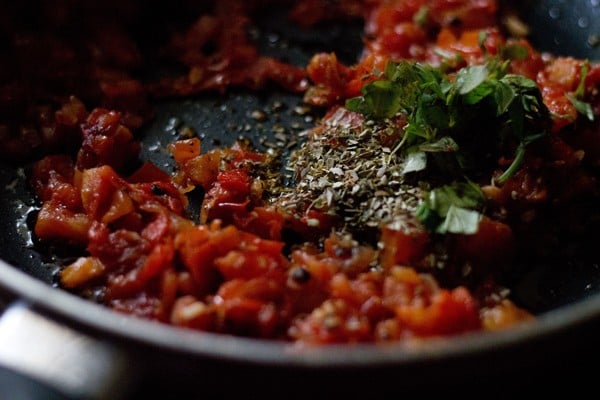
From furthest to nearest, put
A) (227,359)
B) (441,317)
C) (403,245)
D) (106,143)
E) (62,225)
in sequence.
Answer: (106,143), (62,225), (403,245), (441,317), (227,359)

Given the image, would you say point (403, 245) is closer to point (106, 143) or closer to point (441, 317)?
point (441, 317)

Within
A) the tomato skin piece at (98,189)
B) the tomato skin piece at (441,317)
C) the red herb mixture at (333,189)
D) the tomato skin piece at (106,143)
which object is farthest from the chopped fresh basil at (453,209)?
the tomato skin piece at (106,143)

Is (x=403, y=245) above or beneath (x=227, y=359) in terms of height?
beneath

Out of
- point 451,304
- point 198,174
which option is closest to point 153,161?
point 198,174

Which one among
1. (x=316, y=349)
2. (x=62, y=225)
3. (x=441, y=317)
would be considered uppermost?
(x=316, y=349)

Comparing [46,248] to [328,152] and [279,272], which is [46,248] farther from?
[328,152]

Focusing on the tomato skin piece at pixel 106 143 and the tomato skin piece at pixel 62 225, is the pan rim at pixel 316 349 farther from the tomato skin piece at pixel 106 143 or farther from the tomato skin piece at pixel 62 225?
the tomato skin piece at pixel 106 143

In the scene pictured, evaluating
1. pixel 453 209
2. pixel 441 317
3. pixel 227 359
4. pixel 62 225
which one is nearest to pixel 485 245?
pixel 453 209

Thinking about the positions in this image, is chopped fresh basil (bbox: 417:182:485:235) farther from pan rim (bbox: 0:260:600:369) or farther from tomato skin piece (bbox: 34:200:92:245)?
tomato skin piece (bbox: 34:200:92:245)

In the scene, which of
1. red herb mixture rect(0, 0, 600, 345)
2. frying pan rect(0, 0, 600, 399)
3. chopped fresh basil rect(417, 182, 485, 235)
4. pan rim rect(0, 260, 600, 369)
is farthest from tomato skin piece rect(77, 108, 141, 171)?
chopped fresh basil rect(417, 182, 485, 235)
